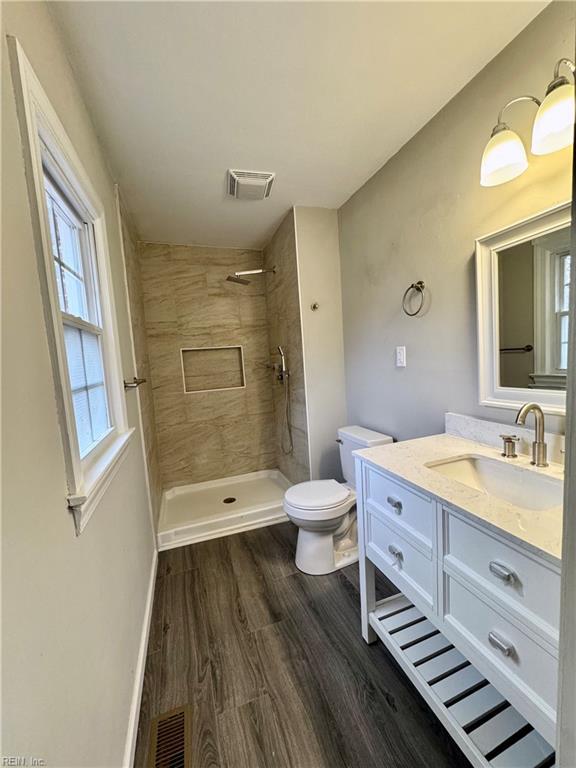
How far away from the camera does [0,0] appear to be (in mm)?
636

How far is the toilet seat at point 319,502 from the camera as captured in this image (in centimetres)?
175

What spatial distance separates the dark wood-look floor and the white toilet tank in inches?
22.8

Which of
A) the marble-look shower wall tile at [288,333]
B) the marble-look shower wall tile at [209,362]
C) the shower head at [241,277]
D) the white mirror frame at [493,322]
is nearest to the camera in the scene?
the white mirror frame at [493,322]

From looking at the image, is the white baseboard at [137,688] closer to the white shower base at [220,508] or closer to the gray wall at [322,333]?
the white shower base at [220,508]

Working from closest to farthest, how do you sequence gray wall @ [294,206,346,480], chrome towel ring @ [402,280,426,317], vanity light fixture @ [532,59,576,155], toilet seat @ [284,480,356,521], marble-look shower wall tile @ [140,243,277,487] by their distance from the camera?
vanity light fixture @ [532,59,576,155] → chrome towel ring @ [402,280,426,317] → toilet seat @ [284,480,356,521] → gray wall @ [294,206,346,480] → marble-look shower wall tile @ [140,243,277,487]

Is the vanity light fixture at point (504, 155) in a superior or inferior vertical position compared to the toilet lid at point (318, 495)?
superior

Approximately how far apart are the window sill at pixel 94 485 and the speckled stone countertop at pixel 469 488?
36.8 inches

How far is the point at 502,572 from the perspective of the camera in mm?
740

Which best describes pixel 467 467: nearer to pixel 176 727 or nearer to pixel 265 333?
pixel 176 727

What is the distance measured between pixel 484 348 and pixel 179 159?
1785 mm

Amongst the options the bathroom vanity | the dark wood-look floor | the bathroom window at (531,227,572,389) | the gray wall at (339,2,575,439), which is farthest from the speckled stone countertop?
the dark wood-look floor

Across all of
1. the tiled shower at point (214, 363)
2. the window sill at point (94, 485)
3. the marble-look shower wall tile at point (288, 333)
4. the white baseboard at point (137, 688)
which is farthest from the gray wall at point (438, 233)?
the white baseboard at point (137, 688)

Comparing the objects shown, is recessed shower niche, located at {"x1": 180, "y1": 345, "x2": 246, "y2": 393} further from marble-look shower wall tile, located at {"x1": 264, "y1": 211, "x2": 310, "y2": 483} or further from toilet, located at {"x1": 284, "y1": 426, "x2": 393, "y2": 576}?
toilet, located at {"x1": 284, "y1": 426, "x2": 393, "y2": 576}

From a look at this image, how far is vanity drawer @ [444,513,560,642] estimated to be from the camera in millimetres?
652
